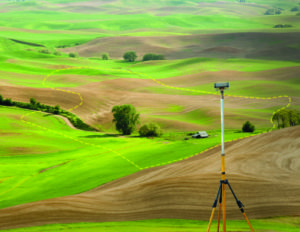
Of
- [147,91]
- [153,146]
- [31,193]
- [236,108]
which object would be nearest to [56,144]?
[153,146]

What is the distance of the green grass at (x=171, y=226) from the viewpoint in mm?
24647


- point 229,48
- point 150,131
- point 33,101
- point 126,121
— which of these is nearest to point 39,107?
point 33,101

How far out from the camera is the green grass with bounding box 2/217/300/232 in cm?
2465

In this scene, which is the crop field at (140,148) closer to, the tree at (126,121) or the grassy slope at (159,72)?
the grassy slope at (159,72)

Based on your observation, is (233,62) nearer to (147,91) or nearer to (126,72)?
(126,72)

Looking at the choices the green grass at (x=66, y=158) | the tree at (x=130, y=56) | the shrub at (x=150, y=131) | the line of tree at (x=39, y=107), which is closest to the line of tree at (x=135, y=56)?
the tree at (x=130, y=56)

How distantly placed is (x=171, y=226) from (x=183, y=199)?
2876mm

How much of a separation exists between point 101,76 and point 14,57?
149 feet

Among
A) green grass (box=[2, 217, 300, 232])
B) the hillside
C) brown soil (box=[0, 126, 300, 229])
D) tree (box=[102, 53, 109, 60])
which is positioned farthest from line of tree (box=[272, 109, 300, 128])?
tree (box=[102, 53, 109, 60])

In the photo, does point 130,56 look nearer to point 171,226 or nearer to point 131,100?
point 131,100

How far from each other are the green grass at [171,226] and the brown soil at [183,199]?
0.63 meters

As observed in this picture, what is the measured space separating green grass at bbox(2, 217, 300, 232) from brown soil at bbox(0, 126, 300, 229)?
634mm

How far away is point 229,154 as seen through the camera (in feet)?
125

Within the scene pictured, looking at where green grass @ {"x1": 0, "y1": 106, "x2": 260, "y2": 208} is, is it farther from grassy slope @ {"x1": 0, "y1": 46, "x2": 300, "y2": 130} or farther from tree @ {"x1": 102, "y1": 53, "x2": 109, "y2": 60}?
tree @ {"x1": 102, "y1": 53, "x2": 109, "y2": 60}
